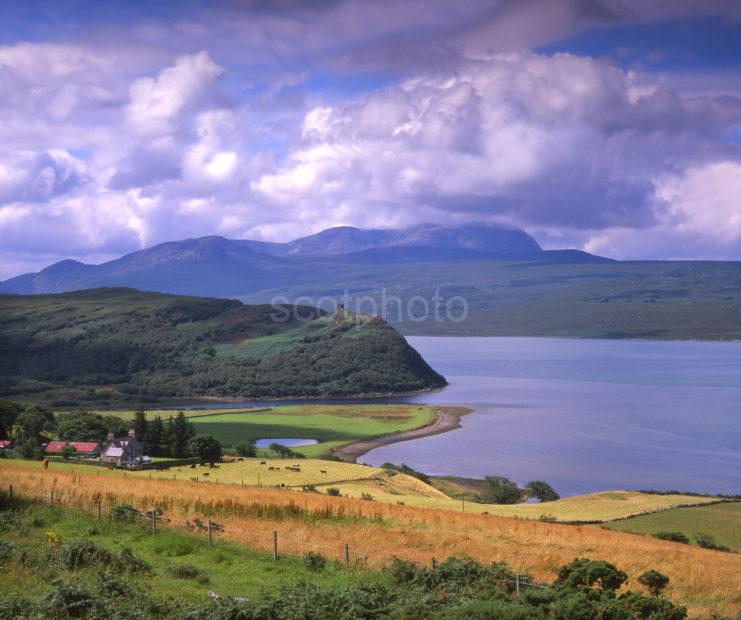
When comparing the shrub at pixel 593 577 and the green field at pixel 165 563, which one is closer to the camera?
the green field at pixel 165 563

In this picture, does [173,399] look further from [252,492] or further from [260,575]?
[260,575]

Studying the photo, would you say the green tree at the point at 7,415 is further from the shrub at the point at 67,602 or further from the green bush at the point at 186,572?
the shrub at the point at 67,602

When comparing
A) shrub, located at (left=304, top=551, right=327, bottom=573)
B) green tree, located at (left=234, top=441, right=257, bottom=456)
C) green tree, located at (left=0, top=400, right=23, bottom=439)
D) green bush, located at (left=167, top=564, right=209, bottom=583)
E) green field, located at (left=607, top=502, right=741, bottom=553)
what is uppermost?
green bush, located at (left=167, top=564, right=209, bottom=583)

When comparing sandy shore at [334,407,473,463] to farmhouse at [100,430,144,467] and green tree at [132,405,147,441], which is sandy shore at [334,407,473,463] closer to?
green tree at [132,405,147,441]

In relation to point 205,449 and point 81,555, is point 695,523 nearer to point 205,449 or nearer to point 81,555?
point 81,555

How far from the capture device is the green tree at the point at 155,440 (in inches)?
3295

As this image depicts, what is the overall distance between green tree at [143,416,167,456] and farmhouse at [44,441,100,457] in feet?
17.5

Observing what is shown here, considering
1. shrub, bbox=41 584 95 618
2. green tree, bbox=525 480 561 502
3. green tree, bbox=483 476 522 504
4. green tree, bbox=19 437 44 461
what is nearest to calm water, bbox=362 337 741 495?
green tree, bbox=525 480 561 502

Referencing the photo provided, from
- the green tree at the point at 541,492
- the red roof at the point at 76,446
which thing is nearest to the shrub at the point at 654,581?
the green tree at the point at 541,492

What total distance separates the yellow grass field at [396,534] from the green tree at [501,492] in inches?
1260

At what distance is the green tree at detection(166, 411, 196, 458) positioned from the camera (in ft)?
269

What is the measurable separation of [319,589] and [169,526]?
30.8 ft

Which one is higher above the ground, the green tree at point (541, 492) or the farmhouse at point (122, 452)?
the farmhouse at point (122, 452)

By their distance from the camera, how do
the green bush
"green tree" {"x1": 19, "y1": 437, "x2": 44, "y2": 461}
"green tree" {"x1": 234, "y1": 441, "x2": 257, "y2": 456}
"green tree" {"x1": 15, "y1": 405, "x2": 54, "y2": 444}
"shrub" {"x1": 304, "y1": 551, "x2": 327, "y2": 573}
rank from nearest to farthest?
the green bush, "shrub" {"x1": 304, "y1": 551, "x2": 327, "y2": 573}, "green tree" {"x1": 19, "y1": 437, "x2": 44, "y2": 461}, "green tree" {"x1": 15, "y1": 405, "x2": 54, "y2": 444}, "green tree" {"x1": 234, "y1": 441, "x2": 257, "y2": 456}
